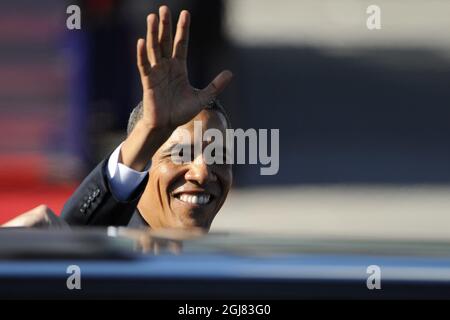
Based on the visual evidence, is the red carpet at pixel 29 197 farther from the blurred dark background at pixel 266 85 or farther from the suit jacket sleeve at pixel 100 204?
the suit jacket sleeve at pixel 100 204

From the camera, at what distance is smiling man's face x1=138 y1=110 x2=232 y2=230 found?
9.33 ft

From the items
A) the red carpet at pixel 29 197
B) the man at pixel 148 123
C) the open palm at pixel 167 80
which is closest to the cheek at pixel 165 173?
the man at pixel 148 123

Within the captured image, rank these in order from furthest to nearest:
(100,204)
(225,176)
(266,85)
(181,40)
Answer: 1. (266,85)
2. (225,176)
3. (181,40)
4. (100,204)

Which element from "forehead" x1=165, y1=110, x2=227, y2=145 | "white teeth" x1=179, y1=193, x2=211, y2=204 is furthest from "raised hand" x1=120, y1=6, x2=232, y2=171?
"white teeth" x1=179, y1=193, x2=211, y2=204

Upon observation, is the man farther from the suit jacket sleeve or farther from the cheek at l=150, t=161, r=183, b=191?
the cheek at l=150, t=161, r=183, b=191

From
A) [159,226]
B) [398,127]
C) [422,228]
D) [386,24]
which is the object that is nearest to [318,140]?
[398,127]

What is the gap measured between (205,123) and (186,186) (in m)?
0.18

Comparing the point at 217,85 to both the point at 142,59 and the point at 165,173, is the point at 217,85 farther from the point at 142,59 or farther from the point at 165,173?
the point at 165,173

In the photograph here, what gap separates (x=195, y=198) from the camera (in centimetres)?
286

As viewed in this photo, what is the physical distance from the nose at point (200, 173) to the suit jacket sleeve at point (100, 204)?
44cm

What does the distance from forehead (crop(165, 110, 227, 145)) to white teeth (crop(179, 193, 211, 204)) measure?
14 cm

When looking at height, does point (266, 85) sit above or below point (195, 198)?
above

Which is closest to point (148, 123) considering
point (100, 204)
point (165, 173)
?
point (100, 204)

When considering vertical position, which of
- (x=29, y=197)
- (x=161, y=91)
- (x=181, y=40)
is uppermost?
(x=29, y=197)
